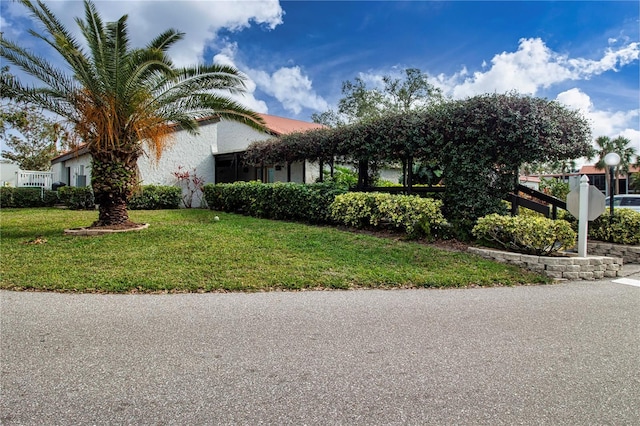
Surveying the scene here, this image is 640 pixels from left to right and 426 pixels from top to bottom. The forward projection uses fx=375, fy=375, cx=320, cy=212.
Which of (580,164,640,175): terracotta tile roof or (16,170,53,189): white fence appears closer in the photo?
(16,170,53,189): white fence

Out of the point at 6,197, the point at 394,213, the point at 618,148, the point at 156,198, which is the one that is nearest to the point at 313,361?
the point at 394,213

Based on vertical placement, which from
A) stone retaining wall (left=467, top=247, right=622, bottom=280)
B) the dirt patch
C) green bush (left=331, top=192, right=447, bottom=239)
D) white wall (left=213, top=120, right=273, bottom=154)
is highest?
white wall (left=213, top=120, right=273, bottom=154)

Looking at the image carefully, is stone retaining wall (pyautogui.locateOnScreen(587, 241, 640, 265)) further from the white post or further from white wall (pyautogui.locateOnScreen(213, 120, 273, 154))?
white wall (pyautogui.locateOnScreen(213, 120, 273, 154))

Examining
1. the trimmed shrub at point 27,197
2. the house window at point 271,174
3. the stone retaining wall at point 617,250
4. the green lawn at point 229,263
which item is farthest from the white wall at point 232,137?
the stone retaining wall at point 617,250

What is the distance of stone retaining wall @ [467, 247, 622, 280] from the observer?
6.54 metres

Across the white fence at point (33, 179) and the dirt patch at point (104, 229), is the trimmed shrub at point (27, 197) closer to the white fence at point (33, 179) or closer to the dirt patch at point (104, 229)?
the white fence at point (33, 179)

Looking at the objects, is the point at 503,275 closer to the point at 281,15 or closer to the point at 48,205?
the point at 281,15

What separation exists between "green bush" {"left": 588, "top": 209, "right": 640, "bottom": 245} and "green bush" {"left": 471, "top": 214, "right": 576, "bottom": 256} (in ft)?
8.41

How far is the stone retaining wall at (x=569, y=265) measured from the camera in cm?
654

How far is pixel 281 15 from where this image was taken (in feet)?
38.6

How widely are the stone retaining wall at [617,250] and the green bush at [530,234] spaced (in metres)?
2.35

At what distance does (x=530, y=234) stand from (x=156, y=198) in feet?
47.2

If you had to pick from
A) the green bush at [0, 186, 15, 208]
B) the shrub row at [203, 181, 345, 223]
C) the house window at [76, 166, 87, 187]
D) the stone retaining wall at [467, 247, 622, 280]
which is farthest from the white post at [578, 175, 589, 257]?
the green bush at [0, 186, 15, 208]

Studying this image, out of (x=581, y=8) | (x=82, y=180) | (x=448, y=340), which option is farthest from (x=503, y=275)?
(x=82, y=180)
